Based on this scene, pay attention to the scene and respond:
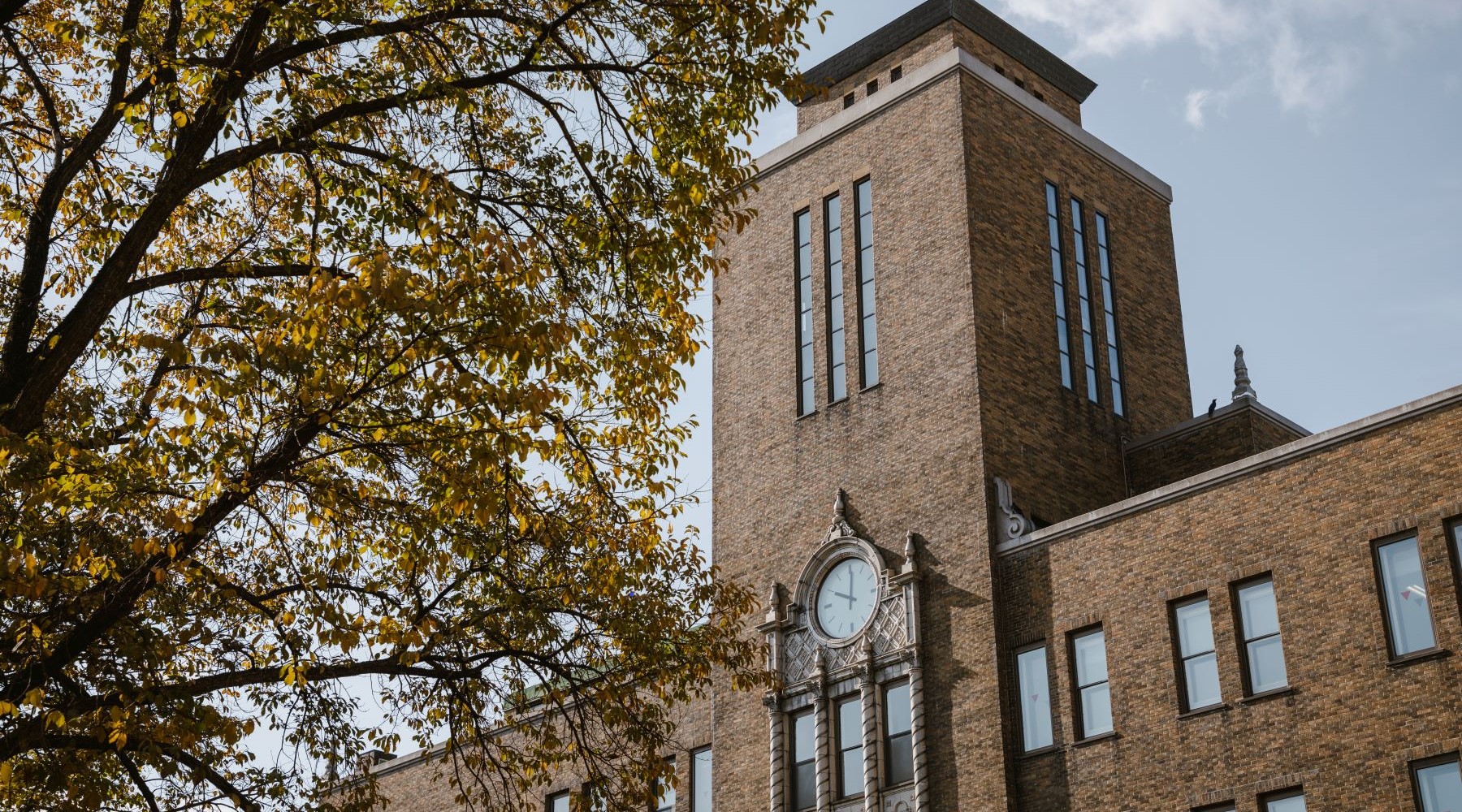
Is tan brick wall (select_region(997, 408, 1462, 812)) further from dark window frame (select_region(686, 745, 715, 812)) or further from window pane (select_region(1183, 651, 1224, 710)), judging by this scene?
dark window frame (select_region(686, 745, 715, 812))

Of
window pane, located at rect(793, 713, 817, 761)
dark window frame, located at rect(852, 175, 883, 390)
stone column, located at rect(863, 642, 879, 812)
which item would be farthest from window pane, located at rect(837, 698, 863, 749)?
dark window frame, located at rect(852, 175, 883, 390)

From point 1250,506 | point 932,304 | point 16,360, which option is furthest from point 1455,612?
point 16,360

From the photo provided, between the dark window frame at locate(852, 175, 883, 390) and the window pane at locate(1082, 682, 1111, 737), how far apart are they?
26.8 ft

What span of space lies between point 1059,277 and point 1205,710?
40.3ft

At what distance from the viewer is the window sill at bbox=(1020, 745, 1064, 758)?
26312mm

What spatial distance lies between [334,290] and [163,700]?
11.6 ft

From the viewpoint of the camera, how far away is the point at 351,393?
536 inches

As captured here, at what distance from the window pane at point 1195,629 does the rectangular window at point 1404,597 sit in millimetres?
2834

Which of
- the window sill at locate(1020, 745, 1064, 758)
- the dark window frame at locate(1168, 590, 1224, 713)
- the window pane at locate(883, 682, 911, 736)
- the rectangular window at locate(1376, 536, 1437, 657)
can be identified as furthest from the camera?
the window pane at locate(883, 682, 911, 736)

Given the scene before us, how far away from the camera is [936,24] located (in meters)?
35.8

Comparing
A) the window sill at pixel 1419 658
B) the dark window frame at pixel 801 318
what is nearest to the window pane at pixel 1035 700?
the window sill at pixel 1419 658

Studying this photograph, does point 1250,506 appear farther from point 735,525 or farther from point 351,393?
point 351,393

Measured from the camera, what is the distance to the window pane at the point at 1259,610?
2433 centimetres

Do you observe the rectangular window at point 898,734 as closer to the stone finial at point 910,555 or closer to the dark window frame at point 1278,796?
the stone finial at point 910,555
